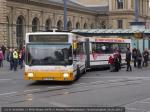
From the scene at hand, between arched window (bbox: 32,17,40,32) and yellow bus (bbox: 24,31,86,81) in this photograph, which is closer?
yellow bus (bbox: 24,31,86,81)

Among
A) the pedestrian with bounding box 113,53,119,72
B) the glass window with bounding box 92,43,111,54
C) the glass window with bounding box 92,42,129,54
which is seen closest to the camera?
the pedestrian with bounding box 113,53,119,72

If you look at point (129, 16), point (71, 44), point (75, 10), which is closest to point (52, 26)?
point (75, 10)

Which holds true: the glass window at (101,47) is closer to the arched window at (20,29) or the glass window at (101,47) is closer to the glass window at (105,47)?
the glass window at (105,47)

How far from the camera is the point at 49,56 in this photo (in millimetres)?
A: 22312

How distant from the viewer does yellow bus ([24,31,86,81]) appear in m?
22.3

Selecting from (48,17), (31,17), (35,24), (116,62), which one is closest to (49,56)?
(116,62)

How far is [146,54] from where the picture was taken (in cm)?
4075

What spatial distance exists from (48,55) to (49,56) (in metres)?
0.06

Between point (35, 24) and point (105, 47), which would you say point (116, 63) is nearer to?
point (105, 47)

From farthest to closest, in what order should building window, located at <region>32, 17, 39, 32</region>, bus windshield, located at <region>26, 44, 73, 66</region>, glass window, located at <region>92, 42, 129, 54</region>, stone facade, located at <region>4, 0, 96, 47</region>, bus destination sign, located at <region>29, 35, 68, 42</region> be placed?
building window, located at <region>32, 17, 39, 32</region>
stone facade, located at <region>4, 0, 96, 47</region>
glass window, located at <region>92, 42, 129, 54</region>
bus destination sign, located at <region>29, 35, 68, 42</region>
bus windshield, located at <region>26, 44, 73, 66</region>

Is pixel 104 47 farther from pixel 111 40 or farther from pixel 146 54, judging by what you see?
pixel 146 54

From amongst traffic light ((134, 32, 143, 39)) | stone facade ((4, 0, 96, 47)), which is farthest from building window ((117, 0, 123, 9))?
traffic light ((134, 32, 143, 39))

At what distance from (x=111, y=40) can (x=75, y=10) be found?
54020mm

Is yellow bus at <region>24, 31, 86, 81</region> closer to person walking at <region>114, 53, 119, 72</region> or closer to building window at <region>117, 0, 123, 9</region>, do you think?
Result: person walking at <region>114, 53, 119, 72</region>
